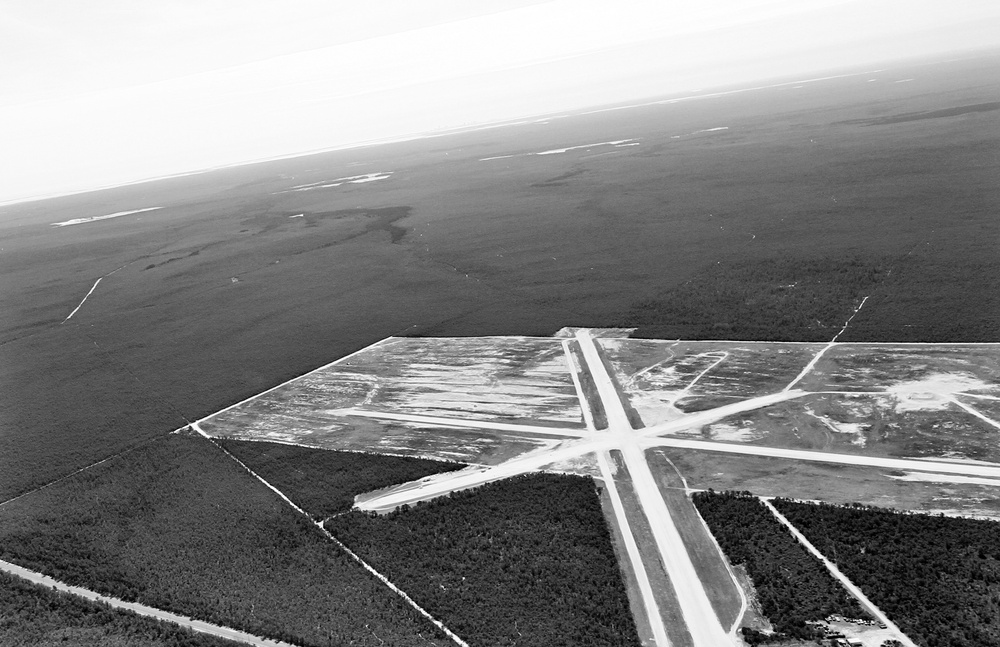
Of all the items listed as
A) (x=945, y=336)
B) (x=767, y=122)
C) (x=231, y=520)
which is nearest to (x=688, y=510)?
(x=231, y=520)

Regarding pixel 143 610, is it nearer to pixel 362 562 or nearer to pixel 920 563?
pixel 362 562

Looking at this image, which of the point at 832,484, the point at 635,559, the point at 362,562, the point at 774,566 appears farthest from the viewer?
the point at 832,484

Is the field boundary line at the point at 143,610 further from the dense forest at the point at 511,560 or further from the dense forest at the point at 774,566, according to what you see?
the dense forest at the point at 774,566

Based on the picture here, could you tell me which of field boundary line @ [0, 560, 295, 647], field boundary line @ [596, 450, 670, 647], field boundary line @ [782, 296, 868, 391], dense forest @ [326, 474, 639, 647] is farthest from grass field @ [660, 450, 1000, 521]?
field boundary line @ [0, 560, 295, 647]

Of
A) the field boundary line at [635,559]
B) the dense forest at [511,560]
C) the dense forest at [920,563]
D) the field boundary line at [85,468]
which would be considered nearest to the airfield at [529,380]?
the field boundary line at [635,559]

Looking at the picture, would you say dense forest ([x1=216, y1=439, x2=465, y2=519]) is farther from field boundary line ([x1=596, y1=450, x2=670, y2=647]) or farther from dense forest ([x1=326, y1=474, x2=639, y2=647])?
field boundary line ([x1=596, y1=450, x2=670, y2=647])

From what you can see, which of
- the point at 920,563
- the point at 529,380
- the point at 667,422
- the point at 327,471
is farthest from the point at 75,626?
the point at 920,563
